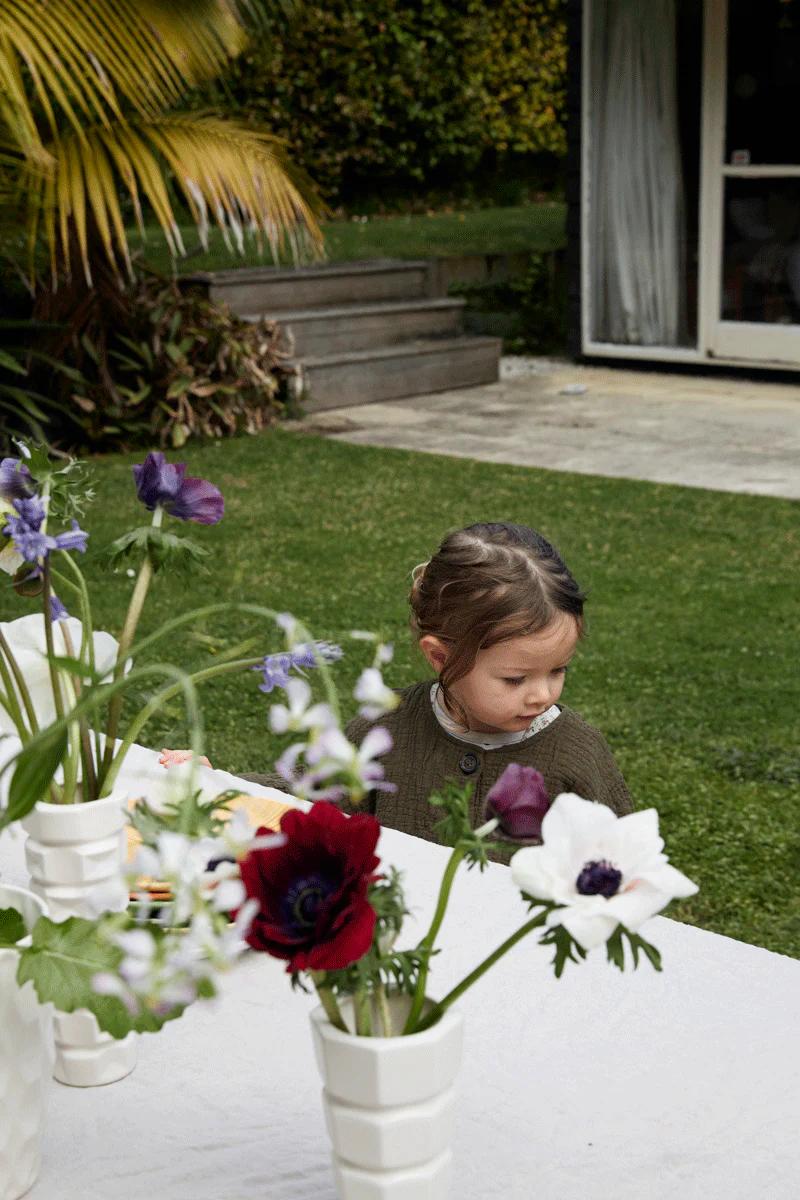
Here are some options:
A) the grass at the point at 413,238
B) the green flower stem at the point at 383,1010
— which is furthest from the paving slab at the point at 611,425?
the green flower stem at the point at 383,1010

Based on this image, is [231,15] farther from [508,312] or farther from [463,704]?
[463,704]

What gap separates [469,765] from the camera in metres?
2.17

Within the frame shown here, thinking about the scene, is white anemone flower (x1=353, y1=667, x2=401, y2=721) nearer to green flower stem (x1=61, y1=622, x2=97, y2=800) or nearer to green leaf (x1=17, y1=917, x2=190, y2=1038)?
green leaf (x1=17, y1=917, x2=190, y2=1038)

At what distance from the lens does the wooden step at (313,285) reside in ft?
30.1

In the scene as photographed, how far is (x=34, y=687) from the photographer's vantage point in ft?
4.40

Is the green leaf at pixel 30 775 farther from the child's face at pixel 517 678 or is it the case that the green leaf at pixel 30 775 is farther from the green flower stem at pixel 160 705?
the child's face at pixel 517 678

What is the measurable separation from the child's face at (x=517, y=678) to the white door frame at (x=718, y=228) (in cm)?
773

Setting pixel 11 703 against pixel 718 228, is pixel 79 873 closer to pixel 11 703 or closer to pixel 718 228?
pixel 11 703

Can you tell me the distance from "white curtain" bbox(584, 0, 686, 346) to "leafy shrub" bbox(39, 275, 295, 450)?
2881 millimetres

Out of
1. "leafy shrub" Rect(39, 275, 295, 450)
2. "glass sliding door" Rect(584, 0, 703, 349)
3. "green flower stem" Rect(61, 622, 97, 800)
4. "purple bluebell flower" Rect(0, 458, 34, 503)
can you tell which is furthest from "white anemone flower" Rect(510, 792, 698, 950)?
"glass sliding door" Rect(584, 0, 703, 349)

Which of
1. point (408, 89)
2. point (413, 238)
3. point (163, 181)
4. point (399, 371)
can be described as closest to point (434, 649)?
point (163, 181)

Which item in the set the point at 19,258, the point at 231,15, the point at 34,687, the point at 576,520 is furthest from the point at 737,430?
the point at 34,687

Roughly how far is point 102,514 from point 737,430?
3353 millimetres

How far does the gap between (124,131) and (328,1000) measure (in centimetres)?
678
